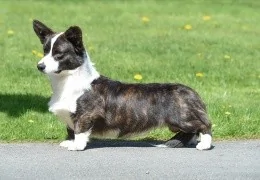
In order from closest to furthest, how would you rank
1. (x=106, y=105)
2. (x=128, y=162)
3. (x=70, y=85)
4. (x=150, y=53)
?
(x=128, y=162) → (x=70, y=85) → (x=106, y=105) → (x=150, y=53)

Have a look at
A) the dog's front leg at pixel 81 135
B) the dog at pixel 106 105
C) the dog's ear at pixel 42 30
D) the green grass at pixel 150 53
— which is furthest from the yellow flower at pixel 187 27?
the dog's front leg at pixel 81 135

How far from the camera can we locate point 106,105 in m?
6.93

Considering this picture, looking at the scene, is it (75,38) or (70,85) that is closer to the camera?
(75,38)

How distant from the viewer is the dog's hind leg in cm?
700

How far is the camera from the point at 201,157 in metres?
6.63

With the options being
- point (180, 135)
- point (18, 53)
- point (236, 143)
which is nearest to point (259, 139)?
point (236, 143)

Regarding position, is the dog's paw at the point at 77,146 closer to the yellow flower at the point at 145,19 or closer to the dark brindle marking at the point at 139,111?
the dark brindle marking at the point at 139,111

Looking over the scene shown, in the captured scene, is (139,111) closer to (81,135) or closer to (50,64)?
(81,135)

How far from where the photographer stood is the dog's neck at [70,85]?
22.4 ft

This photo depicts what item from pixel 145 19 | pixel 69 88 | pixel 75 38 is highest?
pixel 75 38

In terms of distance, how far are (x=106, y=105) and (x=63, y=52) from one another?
689 mm

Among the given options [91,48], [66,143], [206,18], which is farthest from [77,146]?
[206,18]

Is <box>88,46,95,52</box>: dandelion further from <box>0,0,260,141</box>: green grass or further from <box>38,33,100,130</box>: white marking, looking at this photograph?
<box>38,33,100,130</box>: white marking

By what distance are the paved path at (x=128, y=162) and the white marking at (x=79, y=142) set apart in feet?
0.23
